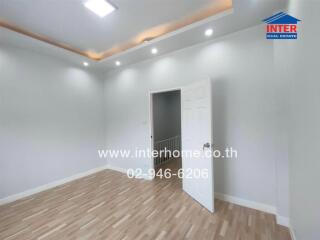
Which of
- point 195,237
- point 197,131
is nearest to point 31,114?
point 197,131

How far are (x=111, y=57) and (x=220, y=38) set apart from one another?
2.46 m

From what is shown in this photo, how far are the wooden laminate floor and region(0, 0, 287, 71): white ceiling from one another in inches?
119

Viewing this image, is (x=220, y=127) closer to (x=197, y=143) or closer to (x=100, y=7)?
(x=197, y=143)

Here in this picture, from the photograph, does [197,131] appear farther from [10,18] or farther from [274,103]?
[10,18]

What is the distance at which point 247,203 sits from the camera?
254 cm

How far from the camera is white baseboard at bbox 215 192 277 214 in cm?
235

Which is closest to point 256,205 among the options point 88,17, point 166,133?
point 166,133

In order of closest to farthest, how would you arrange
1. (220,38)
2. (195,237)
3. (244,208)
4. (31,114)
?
(195,237), (244,208), (220,38), (31,114)

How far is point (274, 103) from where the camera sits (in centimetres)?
230

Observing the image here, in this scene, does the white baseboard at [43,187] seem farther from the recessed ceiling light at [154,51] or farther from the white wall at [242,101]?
the recessed ceiling light at [154,51]

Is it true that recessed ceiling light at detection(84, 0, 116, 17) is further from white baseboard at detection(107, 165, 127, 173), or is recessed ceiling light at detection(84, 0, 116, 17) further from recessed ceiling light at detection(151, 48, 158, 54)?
white baseboard at detection(107, 165, 127, 173)

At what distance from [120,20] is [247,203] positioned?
376cm

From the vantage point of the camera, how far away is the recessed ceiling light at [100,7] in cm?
206

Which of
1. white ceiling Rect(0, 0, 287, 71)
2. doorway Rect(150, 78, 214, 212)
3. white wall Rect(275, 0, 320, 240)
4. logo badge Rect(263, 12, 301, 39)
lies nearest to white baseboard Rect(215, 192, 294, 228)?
doorway Rect(150, 78, 214, 212)
